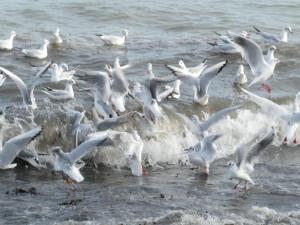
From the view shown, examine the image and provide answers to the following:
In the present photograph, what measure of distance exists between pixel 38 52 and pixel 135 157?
5.85 meters

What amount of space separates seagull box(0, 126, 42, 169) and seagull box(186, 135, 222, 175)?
213cm

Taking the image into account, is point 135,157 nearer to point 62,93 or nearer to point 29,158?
point 29,158

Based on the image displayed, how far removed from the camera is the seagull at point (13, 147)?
9.20m

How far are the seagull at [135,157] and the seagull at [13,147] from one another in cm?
133

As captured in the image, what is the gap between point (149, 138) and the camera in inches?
436

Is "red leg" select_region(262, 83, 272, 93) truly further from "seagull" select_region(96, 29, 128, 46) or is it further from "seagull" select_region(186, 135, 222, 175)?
"seagull" select_region(96, 29, 128, 46)

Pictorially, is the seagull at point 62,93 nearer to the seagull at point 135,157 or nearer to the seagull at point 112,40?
the seagull at point 135,157

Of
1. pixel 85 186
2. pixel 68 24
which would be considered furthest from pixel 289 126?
pixel 68 24

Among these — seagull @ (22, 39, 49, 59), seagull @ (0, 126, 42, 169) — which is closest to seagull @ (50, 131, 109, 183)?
seagull @ (0, 126, 42, 169)

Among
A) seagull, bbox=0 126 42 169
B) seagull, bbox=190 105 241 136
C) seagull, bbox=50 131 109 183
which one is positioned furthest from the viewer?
seagull, bbox=190 105 241 136

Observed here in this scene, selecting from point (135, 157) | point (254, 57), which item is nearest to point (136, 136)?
point (135, 157)

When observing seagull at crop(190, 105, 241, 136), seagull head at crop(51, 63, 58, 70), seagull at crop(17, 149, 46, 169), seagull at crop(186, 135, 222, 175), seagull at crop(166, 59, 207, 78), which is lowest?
seagull at crop(17, 149, 46, 169)

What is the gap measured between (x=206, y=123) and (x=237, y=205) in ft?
7.85

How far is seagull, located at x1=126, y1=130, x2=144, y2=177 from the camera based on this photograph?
970 cm
